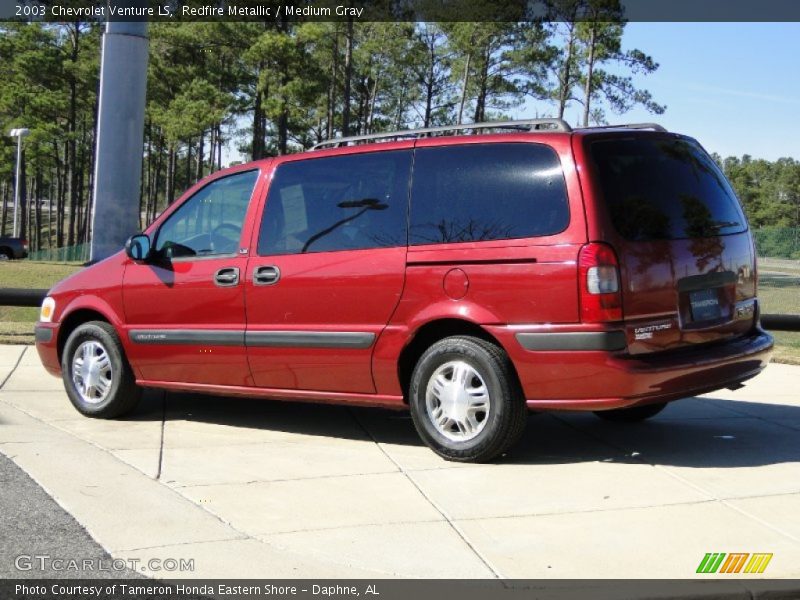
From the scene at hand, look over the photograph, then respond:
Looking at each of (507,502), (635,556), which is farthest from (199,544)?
(635,556)

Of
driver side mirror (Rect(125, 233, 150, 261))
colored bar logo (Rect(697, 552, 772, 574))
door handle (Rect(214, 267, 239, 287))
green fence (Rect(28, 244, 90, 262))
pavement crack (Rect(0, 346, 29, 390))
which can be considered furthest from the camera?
green fence (Rect(28, 244, 90, 262))

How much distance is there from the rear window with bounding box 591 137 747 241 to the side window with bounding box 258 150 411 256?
127cm

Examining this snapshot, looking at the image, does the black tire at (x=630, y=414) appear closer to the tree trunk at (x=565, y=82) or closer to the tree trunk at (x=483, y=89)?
the tree trunk at (x=565, y=82)

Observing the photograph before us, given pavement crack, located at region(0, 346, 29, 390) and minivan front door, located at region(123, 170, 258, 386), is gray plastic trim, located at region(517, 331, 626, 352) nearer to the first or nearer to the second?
minivan front door, located at region(123, 170, 258, 386)

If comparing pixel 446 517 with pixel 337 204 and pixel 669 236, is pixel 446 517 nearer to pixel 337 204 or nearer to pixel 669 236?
pixel 669 236

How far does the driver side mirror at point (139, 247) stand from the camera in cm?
720

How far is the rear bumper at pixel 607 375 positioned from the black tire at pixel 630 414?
4.01 ft

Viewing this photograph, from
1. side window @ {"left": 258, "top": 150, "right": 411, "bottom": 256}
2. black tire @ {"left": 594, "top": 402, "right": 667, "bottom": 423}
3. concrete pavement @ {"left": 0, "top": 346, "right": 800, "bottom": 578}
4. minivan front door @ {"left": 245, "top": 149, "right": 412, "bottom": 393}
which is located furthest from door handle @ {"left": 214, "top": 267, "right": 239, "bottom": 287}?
black tire @ {"left": 594, "top": 402, "right": 667, "bottom": 423}

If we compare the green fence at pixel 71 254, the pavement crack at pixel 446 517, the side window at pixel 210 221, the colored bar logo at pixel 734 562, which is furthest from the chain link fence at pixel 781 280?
the green fence at pixel 71 254

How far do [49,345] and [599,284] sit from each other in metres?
4.50

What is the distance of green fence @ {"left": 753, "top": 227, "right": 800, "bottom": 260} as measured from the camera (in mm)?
41372

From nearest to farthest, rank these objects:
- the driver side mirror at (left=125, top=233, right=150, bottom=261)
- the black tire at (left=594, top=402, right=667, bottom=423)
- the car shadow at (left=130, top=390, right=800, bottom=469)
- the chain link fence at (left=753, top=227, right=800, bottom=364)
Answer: the car shadow at (left=130, top=390, right=800, bottom=469), the black tire at (left=594, top=402, right=667, bottom=423), the driver side mirror at (left=125, top=233, right=150, bottom=261), the chain link fence at (left=753, top=227, right=800, bottom=364)

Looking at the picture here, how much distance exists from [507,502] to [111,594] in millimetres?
2060

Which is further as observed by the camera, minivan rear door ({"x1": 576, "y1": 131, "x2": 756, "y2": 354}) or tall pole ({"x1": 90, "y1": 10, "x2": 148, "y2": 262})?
tall pole ({"x1": 90, "y1": 10, "x2": 148, "y2": 262})
